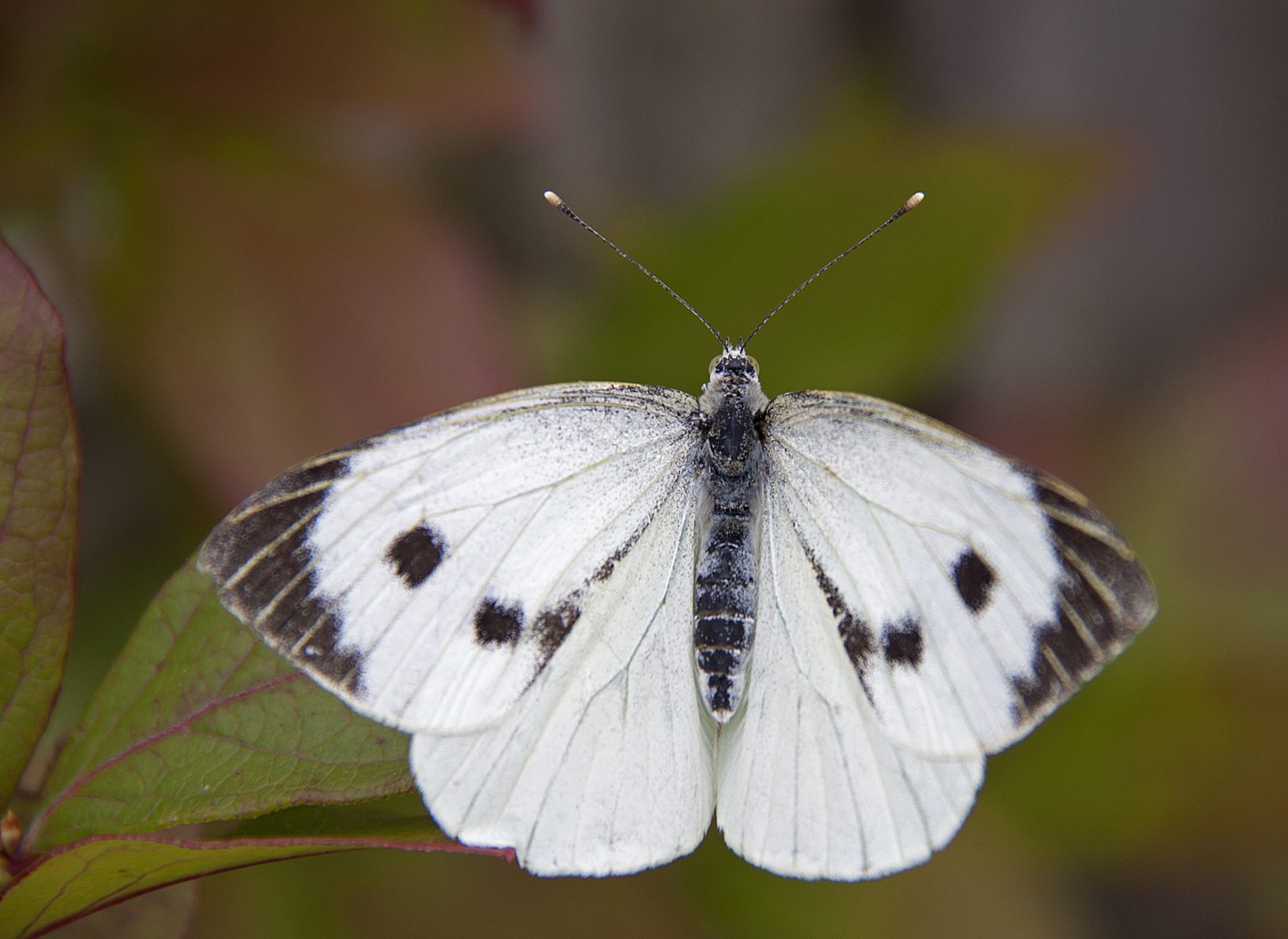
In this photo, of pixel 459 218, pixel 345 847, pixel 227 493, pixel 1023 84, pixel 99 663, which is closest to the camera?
pixel 345 847

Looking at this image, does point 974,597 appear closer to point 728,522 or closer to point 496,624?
point 728,522

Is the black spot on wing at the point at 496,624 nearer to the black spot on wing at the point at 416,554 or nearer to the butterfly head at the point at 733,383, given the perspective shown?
the black spot on wing at the point at 416,554

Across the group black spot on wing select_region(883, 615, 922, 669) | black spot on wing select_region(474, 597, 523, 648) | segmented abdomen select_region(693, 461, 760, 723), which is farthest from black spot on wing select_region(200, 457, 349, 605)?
black spot on wing select_region(883, 615, 922, 669)

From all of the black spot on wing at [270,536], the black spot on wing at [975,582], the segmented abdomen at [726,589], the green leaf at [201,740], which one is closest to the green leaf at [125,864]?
the green leaf at [201,740]

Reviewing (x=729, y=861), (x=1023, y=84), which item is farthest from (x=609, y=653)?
(x=1023, y=84)

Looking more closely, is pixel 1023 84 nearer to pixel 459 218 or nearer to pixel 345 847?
pixel 459 218

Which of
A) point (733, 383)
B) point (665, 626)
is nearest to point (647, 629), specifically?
point (665, 626)
